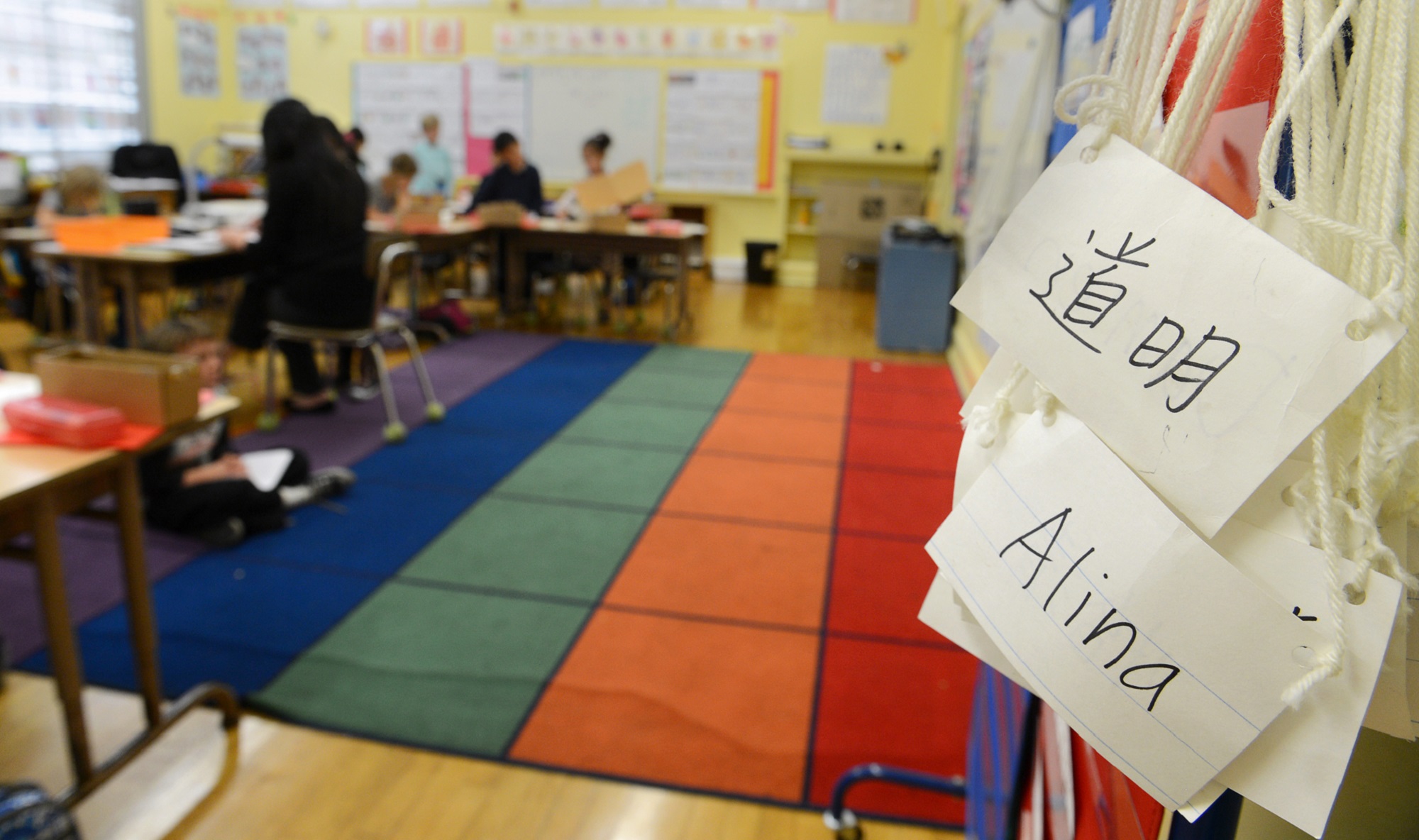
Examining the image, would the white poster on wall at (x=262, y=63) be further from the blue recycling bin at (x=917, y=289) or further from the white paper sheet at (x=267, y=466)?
the white paper sheet at (x=267, y=466)

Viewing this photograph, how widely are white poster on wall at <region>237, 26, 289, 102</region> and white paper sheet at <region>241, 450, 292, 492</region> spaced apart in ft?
24.1

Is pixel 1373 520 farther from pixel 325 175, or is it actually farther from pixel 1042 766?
pixel 325 175

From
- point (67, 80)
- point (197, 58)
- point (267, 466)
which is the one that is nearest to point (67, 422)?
point (267, 466)

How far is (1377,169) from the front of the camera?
0.37m

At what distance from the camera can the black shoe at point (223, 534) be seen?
2.55 metres

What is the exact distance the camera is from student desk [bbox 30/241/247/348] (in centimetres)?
370

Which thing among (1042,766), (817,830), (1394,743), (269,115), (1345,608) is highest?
(269,115)

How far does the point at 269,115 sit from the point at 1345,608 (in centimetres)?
385

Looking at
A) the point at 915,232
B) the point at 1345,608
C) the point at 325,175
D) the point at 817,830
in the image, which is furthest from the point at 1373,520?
the point at 915,232

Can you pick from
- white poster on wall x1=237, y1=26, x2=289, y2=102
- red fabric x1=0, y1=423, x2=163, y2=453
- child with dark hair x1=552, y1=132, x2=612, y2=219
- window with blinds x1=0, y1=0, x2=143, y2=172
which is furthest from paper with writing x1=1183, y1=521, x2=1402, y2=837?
white poster on wall x1=237, y1=26, x2=289, y2=102

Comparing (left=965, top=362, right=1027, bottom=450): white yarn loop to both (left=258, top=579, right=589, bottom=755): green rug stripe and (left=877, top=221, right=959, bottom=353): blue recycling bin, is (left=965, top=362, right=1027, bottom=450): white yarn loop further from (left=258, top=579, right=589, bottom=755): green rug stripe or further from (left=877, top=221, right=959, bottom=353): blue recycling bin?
(left=877, top=221, right=959, bottom=353): blue recycling bin

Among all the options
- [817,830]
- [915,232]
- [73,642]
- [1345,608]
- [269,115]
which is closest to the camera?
[1345,608]

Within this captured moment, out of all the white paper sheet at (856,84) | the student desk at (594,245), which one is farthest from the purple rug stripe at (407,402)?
the white paper sheet at (856,84)

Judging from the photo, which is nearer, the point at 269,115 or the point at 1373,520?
the point at 1373,520
